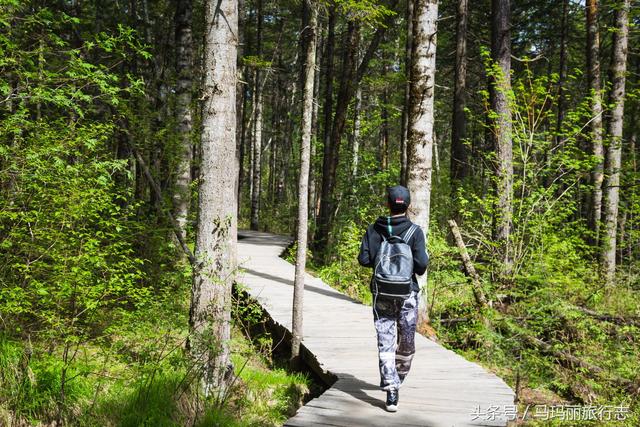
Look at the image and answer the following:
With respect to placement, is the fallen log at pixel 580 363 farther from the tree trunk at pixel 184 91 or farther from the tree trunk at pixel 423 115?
the tree trunk at pixel 184 91

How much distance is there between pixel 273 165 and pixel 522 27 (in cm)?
1997

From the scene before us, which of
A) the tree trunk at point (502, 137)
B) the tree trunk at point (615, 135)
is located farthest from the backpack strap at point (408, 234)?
the tree trunk at point (615, 135)

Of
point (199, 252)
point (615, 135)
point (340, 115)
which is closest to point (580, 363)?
point (199, 252)

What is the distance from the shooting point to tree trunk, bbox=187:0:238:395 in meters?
5.66

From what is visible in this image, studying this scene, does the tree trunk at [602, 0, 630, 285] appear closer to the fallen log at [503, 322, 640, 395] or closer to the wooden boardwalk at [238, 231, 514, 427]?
the fallen log at [503, 322, 640, 395]

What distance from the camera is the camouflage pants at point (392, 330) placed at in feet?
14.9

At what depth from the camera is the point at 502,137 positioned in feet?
33.1

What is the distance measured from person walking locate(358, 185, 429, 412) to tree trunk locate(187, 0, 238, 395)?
1961mm

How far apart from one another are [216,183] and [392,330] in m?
2.75

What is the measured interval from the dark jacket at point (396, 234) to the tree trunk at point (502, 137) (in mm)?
4372

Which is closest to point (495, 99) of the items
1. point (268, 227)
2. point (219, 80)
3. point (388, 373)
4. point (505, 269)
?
point (505, 269)

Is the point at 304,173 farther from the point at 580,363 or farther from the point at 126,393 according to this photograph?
the point at 580,363

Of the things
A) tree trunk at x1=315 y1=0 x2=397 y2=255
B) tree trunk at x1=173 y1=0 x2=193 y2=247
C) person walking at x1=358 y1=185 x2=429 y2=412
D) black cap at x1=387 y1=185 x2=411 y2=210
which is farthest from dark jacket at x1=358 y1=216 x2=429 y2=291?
tree trunk at x1=315 y1=0 x2=397 y2=255

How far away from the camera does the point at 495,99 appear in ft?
37.4
